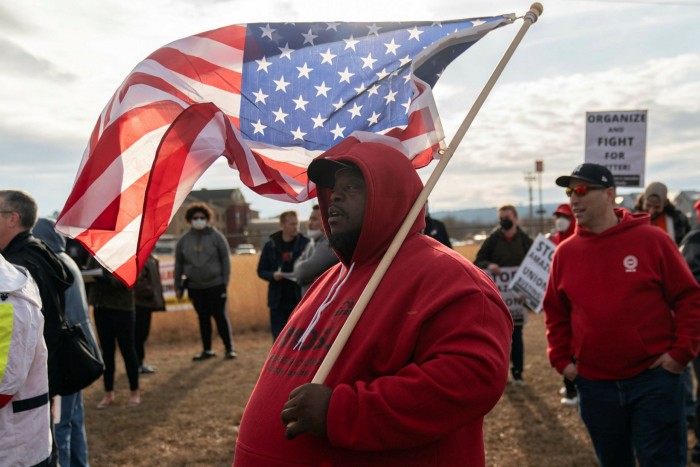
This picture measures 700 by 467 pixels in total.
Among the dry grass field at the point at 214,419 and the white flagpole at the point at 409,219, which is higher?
the white flagpole at the point at 409,219

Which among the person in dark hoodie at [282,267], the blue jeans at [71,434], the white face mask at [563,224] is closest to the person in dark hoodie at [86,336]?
the blue jeans at [71,434]

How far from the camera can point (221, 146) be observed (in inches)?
129

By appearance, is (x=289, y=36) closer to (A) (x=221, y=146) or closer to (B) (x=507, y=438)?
(A) (x=221, y=146)

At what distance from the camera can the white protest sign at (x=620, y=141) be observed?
294 inches

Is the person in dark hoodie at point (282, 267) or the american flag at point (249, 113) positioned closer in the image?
Result: the american flag at point (249, 113)

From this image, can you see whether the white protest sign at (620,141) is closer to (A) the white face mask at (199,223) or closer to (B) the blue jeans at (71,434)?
(A) the white face mask at (199,223)

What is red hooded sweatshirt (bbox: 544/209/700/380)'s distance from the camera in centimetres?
389

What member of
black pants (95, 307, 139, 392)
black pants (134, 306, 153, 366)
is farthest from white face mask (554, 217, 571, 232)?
black pants (134, 306, 153, 366)

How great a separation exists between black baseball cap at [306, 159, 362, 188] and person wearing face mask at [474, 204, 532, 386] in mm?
6025

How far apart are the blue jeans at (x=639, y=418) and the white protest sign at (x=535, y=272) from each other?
3.93 m

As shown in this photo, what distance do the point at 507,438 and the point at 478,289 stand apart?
467 centimetres

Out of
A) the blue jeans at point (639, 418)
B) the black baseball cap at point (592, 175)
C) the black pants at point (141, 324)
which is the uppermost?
the black baseball cap at point (592, 175)

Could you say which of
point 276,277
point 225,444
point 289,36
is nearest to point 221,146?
point 289,36

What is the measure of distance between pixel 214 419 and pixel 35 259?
3786 millimetres
